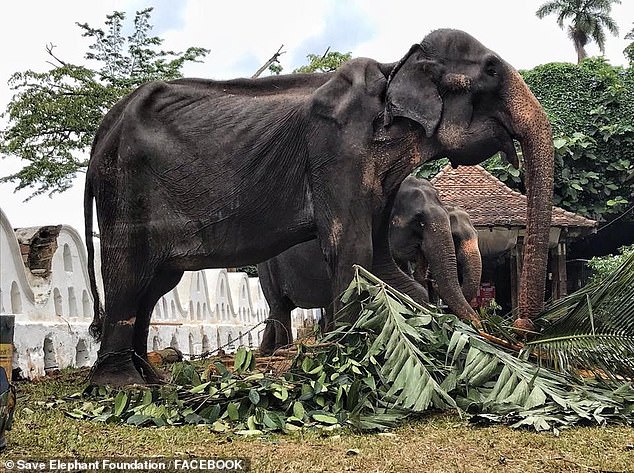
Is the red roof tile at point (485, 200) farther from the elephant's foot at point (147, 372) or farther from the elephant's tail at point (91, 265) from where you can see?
the elephant's foot at point (147, 372)

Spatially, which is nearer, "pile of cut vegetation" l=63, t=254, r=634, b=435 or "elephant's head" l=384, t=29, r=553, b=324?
"pile of cut vegetation" l=63, t=254, r=634, b=435

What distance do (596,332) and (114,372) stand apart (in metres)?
2.64

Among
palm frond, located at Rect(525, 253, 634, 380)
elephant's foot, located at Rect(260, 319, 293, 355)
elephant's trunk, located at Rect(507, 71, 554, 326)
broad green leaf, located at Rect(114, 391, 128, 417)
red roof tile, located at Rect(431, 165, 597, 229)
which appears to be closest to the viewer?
broad green leaf, located at Rect(114, 391, 128, 417)

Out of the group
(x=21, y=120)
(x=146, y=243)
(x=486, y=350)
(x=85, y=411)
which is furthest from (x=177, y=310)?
(x=21, y=120)

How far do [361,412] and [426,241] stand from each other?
10.7 feet

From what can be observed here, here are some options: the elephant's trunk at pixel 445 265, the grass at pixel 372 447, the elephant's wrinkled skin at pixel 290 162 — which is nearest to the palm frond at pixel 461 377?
the grass at pixel 372 447

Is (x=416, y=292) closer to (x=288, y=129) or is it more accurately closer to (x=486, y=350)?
(x=288, y=129)

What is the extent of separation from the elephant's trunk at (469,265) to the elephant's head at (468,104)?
90.2 inches

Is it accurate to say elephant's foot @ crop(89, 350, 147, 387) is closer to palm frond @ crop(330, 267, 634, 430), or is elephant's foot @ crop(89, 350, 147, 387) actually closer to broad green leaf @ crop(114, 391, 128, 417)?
broad green leaf @ crop(114, 391, 128, 417)

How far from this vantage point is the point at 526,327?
155 inches

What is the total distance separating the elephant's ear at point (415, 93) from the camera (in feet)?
14.0

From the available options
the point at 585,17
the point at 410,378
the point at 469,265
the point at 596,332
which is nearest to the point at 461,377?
the point at 410,378

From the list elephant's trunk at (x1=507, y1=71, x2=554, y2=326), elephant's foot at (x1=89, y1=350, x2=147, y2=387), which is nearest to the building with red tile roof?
elephant's trunk at (x1=507, y1=71, x2=554, y2=326)

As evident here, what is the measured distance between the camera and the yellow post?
2129mm
